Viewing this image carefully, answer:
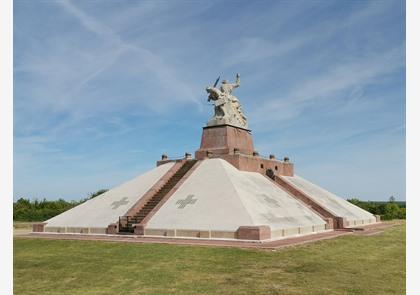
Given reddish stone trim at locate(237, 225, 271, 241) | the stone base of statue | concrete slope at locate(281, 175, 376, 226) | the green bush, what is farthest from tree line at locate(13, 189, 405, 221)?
reddish stone trim at locate(237, 225, 271, 241)

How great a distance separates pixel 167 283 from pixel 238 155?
22170 millimetres

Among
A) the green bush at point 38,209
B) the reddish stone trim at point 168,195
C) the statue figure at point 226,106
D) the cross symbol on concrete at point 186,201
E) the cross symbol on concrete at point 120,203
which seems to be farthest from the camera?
the green bush at point 38,209

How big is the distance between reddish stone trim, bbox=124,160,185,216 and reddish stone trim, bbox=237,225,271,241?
9476 millimetres

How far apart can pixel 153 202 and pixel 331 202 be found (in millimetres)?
17940

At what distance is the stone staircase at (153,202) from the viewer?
28281 millimetres

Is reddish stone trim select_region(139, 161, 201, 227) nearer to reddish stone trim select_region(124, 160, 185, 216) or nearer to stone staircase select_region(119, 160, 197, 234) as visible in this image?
stone staircase select_region(119, 160, 197, 234)

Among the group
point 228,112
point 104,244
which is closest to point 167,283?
point 104,244

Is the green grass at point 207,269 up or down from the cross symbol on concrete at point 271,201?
down

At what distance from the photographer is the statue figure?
39344mm

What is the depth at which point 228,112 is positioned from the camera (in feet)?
131

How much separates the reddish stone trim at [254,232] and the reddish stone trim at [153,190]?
9.48 meters

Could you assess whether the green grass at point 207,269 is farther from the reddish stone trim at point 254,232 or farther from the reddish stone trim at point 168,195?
the reddish stone trim at point 168,195

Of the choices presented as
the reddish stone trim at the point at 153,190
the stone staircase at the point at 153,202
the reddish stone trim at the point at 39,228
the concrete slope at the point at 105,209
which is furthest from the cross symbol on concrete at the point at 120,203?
the reddish stone trim at the point at 39,228
